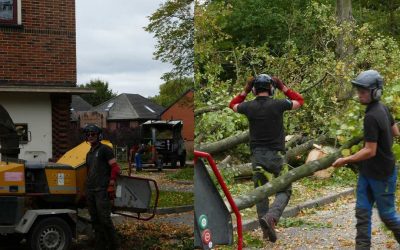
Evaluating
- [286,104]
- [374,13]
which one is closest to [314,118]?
[286,104]

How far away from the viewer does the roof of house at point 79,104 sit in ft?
3.54

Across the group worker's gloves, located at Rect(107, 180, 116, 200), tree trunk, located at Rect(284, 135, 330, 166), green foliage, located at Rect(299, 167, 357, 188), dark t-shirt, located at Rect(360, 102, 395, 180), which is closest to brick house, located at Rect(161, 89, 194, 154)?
worker's gloves, located at Rect(107, 180, 116, 200)

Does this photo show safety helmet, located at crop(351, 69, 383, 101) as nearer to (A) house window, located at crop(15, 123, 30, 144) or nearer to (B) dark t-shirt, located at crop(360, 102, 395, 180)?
(B) dark t-shirt, located at crop(360, 102, 395, 180)

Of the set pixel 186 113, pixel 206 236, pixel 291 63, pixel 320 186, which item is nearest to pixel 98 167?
pixel 186 113

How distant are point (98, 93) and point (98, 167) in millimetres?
181

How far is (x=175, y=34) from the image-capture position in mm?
1499

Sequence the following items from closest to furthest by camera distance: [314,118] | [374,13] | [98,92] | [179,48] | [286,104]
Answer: [98,92] → [179,48] → [286,104] → [314,118] → [374,13]

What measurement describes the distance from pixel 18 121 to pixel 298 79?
3443 millimetres

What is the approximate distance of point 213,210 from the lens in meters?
1.68

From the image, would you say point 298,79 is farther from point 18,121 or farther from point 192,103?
point 18,121

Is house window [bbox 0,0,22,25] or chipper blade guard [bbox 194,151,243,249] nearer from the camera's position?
house window [bbox 0,0,22,25]

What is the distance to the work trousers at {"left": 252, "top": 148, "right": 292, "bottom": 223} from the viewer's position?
2.60 metres

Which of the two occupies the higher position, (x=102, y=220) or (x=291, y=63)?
(x=291, y=63)

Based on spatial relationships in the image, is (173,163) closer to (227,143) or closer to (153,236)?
(153,236)
